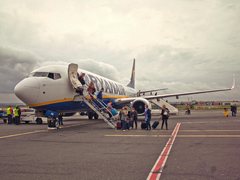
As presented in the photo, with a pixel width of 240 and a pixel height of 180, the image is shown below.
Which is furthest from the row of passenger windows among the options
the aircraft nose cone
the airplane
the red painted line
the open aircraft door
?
the red painted line

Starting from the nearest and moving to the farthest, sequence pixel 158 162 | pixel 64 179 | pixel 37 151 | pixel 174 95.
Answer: pixel 64 179 < pixel 158 162 < pixel 37 151 < pixel 174 95

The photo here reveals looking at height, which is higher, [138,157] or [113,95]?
[113,95]

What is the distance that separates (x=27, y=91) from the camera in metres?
10.1

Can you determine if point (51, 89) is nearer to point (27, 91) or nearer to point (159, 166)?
point (27, 91)

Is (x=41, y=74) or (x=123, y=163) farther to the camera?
(x=41, y=74)

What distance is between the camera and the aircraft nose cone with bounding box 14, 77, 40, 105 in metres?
10.1

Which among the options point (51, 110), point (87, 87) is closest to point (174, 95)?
point (87, 87)

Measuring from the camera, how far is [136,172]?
13.0 ft

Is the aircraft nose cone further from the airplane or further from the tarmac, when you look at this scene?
the tarmac

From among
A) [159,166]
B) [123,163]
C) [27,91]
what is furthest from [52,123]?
[159,166]

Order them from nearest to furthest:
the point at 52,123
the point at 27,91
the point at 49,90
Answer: the point at 27,91
the point at 49,90
the point at 52,123

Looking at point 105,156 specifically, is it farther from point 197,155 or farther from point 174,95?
point 174,95

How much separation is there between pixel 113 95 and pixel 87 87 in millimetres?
5948

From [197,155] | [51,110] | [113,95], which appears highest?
[113,95]
